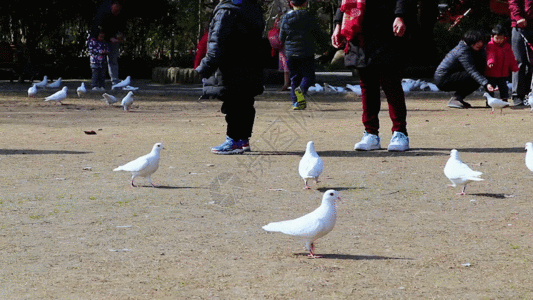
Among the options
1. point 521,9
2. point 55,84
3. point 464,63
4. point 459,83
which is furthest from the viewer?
point 55,84

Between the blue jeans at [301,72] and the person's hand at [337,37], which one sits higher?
the person's hand at [337,37]

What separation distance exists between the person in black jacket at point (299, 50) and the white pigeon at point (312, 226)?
9495mm

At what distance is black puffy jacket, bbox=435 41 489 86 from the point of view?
1428 cm

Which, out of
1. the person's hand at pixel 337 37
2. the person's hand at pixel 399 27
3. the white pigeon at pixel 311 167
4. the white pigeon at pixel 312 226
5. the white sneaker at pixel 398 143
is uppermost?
the person's hand at pixel 399 27

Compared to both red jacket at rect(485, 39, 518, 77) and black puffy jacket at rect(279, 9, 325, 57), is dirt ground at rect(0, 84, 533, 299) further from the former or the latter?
black puffy jacket at rect(279, 9, 325, 57)

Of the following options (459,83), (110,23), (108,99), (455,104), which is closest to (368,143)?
(459,83)

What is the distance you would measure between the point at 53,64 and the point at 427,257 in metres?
22.2

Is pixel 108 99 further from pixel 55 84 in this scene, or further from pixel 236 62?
pixel 236 62

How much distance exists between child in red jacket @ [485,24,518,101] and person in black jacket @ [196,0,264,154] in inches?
266

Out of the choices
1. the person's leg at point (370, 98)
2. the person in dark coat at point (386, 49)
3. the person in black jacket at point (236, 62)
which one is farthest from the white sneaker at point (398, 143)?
the person in black jacket at point (236, 62)

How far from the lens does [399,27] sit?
852cm

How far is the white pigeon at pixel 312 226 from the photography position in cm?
471

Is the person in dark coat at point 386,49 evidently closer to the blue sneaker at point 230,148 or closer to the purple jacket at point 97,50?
the blue sneaker at point 230,148

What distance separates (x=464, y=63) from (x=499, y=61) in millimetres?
708
